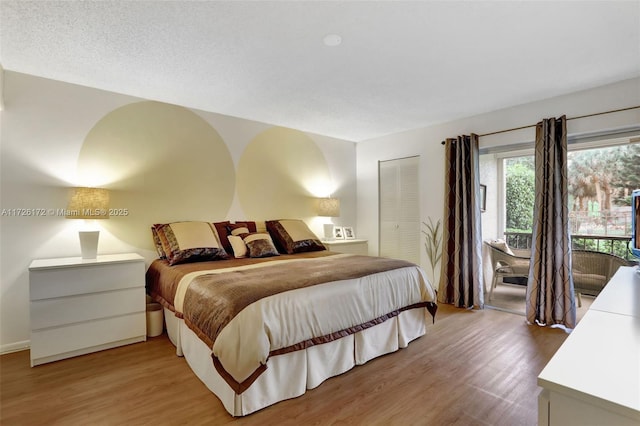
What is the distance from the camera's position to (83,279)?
266cm

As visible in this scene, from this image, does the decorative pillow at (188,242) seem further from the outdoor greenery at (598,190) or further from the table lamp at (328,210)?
the outdoor greenery at (598,190)

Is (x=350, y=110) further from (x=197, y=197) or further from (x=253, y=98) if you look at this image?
(x=197, y=197)

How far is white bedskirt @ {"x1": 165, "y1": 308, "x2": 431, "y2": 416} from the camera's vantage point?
1912 mm

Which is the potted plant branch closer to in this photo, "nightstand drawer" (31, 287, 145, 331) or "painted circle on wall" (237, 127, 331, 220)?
"painted circle on wall" (237, 127, 331, 220)

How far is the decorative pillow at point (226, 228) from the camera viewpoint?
3.66 meters

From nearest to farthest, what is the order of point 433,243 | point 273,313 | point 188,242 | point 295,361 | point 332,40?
1. point 273,313
2. point 295,361
3. point 332,40
4. point 188,242
5. point 433,243

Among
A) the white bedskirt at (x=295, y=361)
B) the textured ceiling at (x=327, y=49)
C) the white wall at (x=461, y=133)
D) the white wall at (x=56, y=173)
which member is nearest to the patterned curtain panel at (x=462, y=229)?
the white wall at (x=461, y=133)

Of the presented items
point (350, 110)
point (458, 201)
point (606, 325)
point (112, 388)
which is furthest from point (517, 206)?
point (112, 388)

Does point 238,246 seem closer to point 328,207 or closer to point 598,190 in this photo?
point 328,207

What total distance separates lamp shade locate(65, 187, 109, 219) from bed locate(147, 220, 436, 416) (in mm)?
561

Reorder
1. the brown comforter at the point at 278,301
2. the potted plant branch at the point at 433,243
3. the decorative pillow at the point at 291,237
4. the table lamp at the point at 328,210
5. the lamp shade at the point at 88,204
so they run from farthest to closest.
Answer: the table lamp at the point at 328,210 → the potted plant branch at the point at 433,243 → the decorative pillow at the point at 291,237 → the lamp shade at the point at 88,204 → the brown comforter at the point at 278,301

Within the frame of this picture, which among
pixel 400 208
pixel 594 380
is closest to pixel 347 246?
pixel 400 208

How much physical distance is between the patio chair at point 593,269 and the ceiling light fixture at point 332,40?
3.40 m

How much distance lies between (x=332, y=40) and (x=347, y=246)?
2984 millimetres
